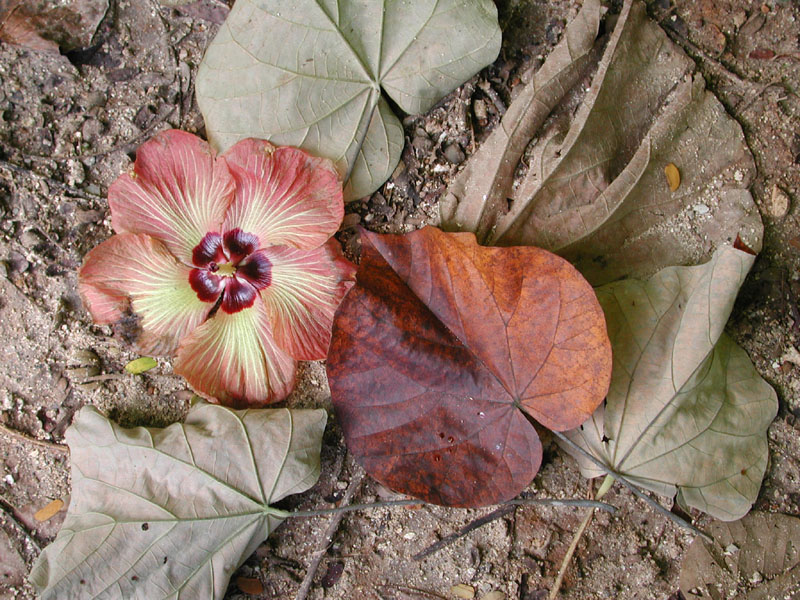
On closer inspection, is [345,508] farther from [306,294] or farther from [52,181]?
[52,181]

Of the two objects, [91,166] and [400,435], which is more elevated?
[91,166]

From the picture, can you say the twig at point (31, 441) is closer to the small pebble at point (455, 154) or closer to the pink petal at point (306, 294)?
the pink petal at point (306, 294)

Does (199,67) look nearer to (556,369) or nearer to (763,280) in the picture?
(556,369)

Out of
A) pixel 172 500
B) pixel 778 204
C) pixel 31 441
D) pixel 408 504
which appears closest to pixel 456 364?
pixel 408 504

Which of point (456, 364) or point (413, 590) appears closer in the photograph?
point (456, 364)

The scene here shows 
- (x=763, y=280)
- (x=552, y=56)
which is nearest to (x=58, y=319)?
(x=552, y=56)

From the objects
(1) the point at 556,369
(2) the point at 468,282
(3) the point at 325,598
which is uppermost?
(2) the point at 468,282

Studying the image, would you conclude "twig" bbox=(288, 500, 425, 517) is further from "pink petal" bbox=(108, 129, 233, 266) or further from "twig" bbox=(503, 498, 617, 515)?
"pink petal" bbox=(108, 129, 233, 266)
